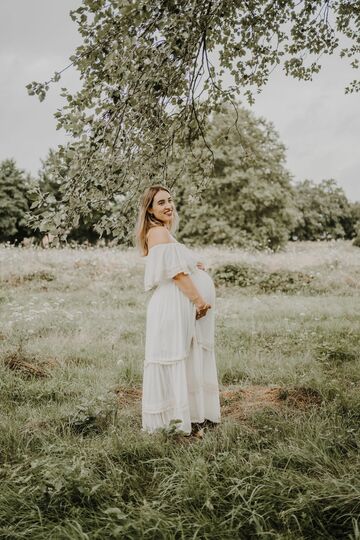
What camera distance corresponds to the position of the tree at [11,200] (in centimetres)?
3934

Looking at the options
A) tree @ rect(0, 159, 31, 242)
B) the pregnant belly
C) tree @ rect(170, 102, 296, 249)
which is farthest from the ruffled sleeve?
tree @ rect(0, 159, 31, 242)

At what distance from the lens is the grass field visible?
2.66m

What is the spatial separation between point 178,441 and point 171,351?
0.78 m

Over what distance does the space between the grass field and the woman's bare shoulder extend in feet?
5.50

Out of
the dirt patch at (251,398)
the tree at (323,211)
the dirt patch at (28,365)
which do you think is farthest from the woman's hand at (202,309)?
the tree at (323,211)

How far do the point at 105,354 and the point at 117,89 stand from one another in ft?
13.1

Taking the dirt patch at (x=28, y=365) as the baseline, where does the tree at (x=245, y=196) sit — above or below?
above

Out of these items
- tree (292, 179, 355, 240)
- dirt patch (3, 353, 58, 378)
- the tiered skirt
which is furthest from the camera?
tree (292, 179, 355, 240)

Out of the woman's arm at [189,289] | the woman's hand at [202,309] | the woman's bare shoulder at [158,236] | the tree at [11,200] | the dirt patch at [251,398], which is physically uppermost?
the tree at [11,200]

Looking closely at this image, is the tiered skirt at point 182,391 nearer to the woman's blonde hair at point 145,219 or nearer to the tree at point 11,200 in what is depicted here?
the woman's blonde hair at point 145,219

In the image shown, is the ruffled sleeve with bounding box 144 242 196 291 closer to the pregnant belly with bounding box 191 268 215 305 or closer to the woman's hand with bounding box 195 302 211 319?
the pregnant belly with bounding box 191 268 215 305

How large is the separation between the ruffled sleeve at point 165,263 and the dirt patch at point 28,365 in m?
2.59

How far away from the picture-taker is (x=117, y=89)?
396 cm

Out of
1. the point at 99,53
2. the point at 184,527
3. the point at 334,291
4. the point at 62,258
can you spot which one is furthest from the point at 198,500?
the point at 62,258
